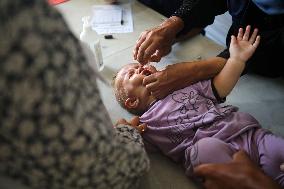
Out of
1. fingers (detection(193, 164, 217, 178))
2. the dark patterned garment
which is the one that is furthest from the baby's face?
the dark patterned garment

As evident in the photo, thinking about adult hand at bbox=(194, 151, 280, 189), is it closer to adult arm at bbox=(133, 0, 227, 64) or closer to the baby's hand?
the baby's hand

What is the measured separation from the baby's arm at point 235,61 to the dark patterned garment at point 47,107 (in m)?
0.69

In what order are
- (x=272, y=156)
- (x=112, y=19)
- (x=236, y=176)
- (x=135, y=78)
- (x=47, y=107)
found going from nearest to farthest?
1. (x=47, y=107)
2. (x=236, y=176)
3. (x=272, y=156)
4. (x=135, y=78)
5. (x=112, y=19)

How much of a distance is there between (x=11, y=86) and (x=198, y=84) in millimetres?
922

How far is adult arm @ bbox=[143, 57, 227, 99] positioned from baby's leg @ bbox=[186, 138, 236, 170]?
0.91ft

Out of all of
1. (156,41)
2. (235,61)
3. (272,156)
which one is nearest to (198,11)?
(156,41)

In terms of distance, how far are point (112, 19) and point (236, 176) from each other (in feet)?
4.07

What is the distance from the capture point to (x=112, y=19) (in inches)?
71.9

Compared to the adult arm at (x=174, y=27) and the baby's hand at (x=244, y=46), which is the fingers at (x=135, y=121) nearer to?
the adult arm at (x=174, y=27)

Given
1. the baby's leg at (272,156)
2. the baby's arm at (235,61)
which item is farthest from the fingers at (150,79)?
the baby's leg at (272,156)

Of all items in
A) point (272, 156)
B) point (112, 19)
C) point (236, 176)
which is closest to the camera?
point (236, 176)

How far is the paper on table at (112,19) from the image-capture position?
1.77 metres

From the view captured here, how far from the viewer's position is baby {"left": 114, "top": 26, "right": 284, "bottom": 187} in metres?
1.05

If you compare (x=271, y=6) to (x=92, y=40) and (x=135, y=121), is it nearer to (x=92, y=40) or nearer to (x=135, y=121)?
(x=135, y=121)
